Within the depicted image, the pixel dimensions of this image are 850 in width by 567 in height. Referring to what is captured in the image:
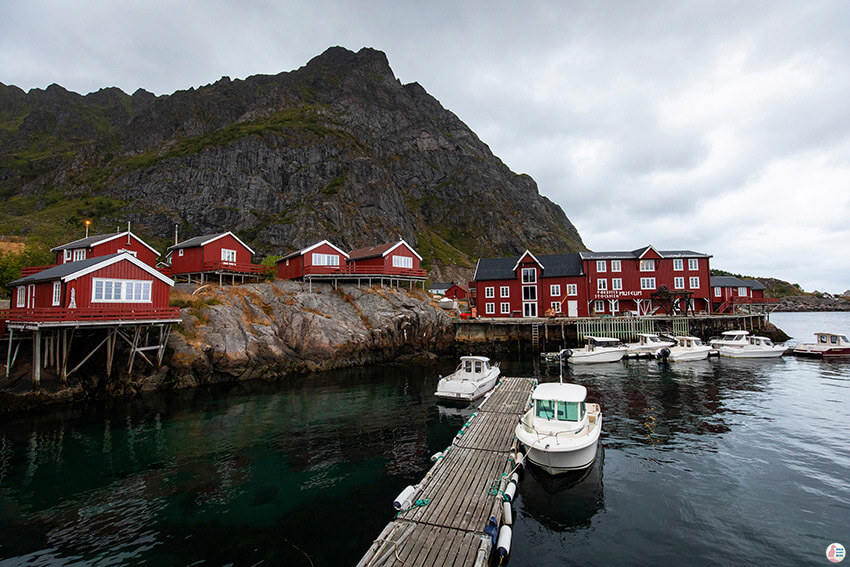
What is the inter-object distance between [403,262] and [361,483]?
4227 centimetres

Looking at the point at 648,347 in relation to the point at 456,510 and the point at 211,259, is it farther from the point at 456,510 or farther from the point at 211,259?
the point at 211,259

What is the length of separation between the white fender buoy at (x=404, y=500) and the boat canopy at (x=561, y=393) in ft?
25.3

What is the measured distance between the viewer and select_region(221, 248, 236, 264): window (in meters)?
48.5

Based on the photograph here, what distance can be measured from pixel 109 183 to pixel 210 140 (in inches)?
1229

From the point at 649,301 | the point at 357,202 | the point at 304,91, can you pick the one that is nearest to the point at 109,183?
the point at 357,202

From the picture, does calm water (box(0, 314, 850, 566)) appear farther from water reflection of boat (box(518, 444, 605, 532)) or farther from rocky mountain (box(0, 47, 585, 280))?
rocky mountain (box(0, 47, 585, 280))

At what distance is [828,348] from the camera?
41.4 metres

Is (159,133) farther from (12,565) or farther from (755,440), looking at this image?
(755,440)

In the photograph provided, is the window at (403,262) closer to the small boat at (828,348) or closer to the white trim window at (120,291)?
the white trim window at (120,291)

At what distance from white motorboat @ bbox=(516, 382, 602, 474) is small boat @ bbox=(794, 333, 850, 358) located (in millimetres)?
42811

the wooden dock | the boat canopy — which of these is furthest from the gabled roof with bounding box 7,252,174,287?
the boat canopy

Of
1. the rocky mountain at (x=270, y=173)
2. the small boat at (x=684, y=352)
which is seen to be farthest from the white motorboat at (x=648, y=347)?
the rocky mountain at (x=270, y=173)

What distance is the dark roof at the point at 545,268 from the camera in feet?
195

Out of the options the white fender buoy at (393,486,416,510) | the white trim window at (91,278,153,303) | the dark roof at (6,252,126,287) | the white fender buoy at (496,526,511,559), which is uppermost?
the dark roof at (6,252,126,287)
